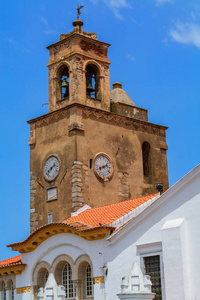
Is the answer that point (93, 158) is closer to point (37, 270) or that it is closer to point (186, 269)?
point (37, 270)

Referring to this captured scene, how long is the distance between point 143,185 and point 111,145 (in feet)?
10.6

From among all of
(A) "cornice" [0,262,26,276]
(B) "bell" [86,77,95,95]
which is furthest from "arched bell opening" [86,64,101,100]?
(A) "cornice" [0,262,26,276]

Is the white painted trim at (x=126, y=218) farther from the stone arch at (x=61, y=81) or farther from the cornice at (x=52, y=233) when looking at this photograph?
the stone arch at (x=61, y=81)

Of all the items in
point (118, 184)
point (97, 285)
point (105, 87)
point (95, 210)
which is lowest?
point (97, 285)

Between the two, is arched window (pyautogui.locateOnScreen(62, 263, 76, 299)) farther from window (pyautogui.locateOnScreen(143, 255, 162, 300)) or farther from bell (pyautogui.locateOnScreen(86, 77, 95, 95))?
bell (pyautogui.locateOnScreen(86, 77, 95, 95))

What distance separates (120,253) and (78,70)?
1453cm

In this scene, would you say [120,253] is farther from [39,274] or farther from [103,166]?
[103,166]

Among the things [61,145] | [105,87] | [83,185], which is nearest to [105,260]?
[83,185]

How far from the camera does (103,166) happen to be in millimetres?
33938

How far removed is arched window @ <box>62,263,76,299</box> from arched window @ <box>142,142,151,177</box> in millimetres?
12121

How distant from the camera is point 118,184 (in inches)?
1351

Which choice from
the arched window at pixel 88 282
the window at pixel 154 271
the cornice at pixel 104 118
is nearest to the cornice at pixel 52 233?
the arched window at pixel 88 282

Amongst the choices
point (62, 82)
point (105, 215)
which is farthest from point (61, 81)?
point (105, 215)

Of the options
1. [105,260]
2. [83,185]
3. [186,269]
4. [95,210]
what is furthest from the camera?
[83,185]
